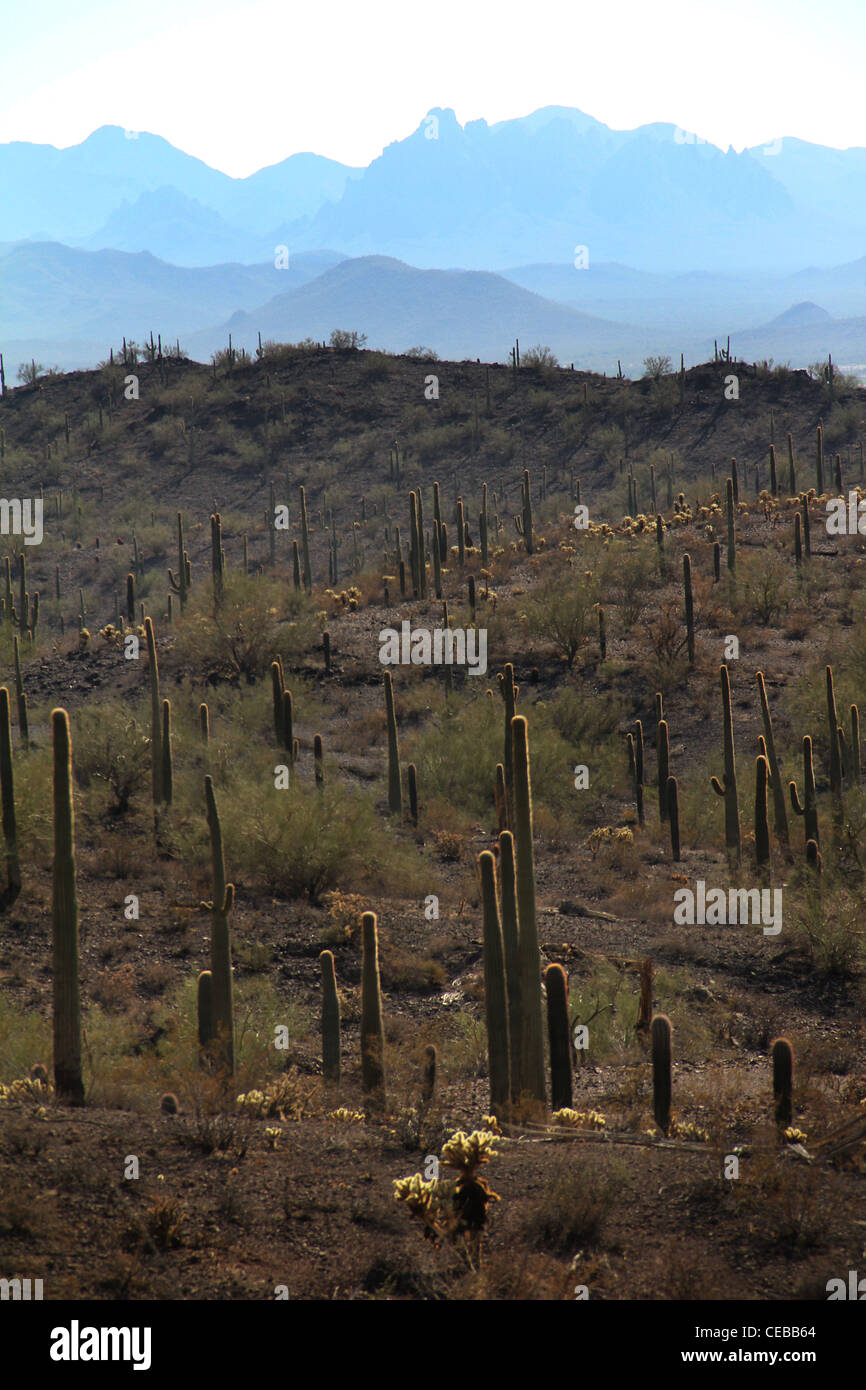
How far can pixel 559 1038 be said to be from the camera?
9.10m

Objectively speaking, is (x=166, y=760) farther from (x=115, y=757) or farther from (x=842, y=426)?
(x=842, y=426)

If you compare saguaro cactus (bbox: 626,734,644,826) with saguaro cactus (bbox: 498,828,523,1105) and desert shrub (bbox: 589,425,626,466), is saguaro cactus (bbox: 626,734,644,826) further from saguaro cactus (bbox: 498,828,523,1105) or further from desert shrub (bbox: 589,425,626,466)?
desert shrub (bbox: 589,425,626,466)

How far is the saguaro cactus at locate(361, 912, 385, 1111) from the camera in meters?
9.47

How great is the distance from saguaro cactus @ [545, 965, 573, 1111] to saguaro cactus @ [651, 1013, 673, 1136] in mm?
694

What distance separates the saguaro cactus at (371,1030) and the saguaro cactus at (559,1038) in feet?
4.68

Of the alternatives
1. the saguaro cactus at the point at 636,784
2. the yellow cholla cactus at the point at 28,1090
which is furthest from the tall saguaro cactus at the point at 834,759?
the yellow cholla cactus at the point at 28,1090

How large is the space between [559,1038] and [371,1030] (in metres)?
1.58

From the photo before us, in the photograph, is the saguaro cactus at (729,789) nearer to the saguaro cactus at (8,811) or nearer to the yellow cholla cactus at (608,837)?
the yellow cholla cactus at (608,837)

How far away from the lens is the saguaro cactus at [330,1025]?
10.1 metres

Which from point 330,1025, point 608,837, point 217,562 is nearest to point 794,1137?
point 330,1025

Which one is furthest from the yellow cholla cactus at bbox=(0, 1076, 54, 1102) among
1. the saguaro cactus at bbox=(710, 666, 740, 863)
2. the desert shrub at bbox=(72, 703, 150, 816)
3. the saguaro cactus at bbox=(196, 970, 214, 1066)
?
the saguaro cactus at bbox=(710, 666, 740, 863)
